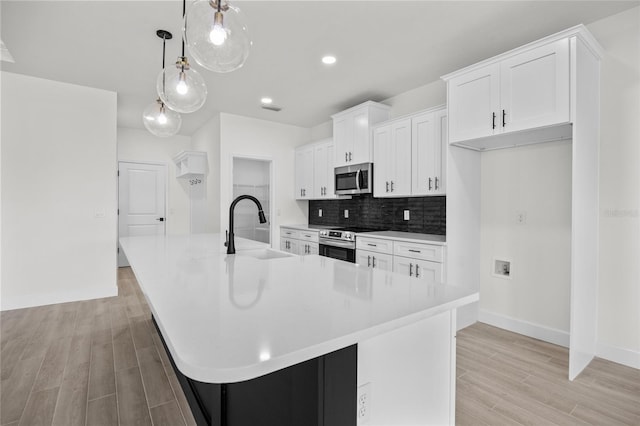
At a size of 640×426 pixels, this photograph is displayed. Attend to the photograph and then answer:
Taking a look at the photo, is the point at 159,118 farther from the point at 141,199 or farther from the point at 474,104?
the point at 141,199

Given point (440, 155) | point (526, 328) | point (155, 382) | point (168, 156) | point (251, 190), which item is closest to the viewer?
point (155, 382)

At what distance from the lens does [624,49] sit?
2510 mm

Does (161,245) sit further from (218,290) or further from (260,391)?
(260,391)

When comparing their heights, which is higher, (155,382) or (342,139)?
(342,139)

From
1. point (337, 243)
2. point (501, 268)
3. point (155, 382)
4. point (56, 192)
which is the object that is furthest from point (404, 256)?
point (56, 192)

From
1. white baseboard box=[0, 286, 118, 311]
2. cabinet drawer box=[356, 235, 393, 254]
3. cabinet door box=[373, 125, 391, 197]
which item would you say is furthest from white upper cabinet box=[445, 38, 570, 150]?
white baseboard box=[0, 286, 118, 311]

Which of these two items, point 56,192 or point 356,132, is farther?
point 356,132

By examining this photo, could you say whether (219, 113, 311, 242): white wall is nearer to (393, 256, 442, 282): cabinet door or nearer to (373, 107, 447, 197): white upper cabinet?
(373, 107, 447, 197): white upper cabinet

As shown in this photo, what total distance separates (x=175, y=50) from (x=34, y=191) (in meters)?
2.40

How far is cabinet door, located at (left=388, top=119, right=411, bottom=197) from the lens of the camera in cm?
373

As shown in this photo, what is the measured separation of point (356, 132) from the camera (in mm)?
4422

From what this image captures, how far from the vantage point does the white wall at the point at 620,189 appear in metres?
2.44

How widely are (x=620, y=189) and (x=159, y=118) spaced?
11.9ft

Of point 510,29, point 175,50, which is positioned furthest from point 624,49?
point 175,50
